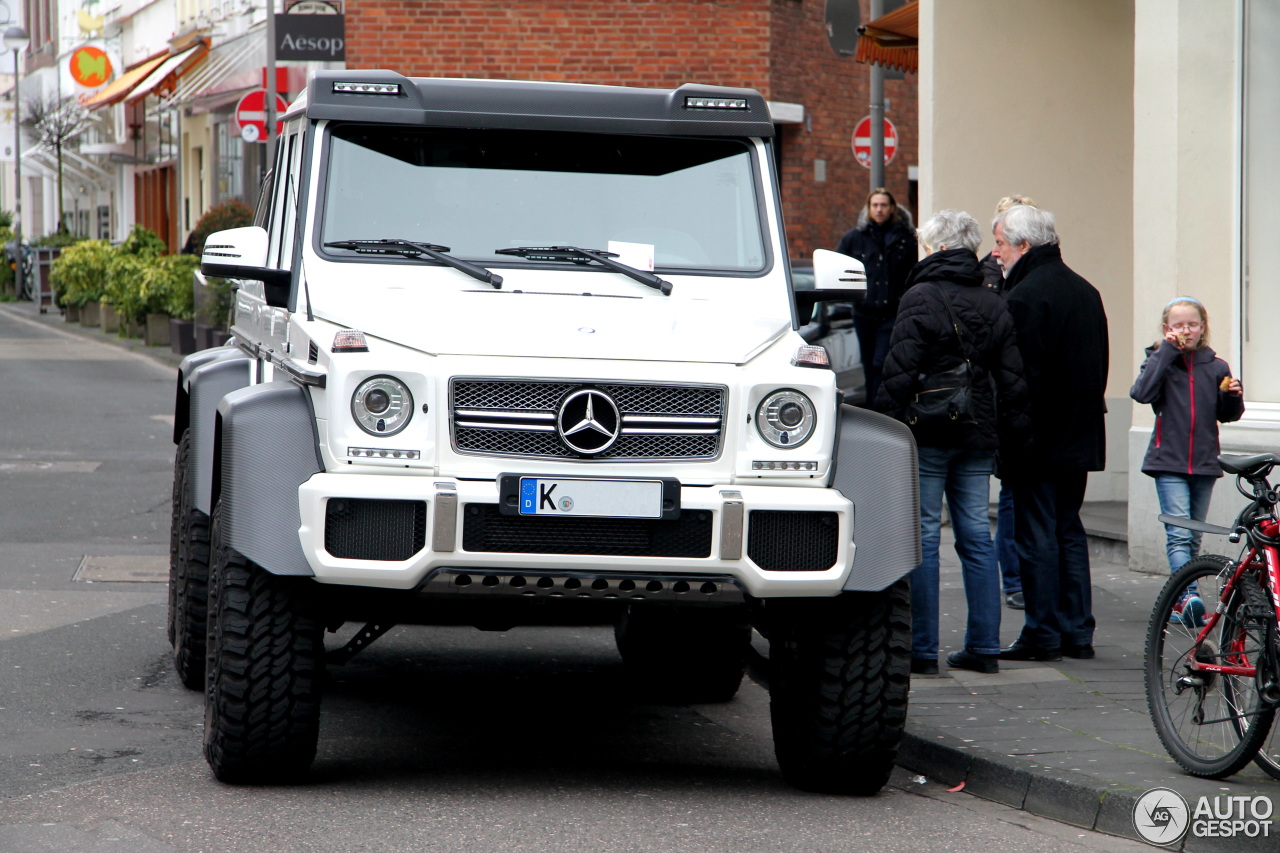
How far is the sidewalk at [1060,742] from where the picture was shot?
231 inches

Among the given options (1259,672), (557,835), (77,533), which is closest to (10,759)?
(557,835)

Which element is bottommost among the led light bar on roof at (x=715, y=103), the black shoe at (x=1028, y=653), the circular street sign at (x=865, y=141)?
the black shoe at (x=1028, y=653)

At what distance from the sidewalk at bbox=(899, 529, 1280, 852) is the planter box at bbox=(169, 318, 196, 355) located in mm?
19197

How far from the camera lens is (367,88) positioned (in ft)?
21.5

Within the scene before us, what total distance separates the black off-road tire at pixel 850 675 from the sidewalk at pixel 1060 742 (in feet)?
1.61

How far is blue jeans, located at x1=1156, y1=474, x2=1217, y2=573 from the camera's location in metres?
8.34

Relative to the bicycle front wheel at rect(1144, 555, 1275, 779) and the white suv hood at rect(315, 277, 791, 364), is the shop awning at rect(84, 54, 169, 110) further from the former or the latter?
the bicycle front wheel at rect(1144, 555, 1275, 779)

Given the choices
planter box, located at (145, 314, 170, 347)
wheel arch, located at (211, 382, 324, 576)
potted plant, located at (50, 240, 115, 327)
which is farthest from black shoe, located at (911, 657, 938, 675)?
potted plant, located at (50, 240, 115, 327)

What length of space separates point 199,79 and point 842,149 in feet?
49.7

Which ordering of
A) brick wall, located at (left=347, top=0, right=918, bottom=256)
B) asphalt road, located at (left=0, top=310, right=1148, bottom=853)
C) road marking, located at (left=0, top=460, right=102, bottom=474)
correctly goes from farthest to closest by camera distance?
brick wall, located at (left=347, top=0, right=918, bottom=256) → road marking, located at (left=0, top=460, right=102, bottom=474) → asphalt road, located at (left=0, top=310, right=1148, bottom=853)

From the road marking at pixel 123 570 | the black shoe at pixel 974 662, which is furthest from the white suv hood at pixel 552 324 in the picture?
the road marking at pixel 123 570

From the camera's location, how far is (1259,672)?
229 inches

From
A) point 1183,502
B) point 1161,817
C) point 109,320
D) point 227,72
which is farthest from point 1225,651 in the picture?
point 227,72

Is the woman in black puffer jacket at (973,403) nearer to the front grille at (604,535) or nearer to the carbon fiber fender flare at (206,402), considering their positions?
the front grille at (604,535)
